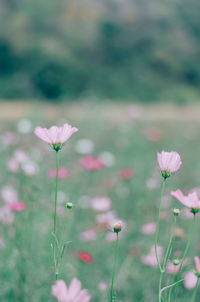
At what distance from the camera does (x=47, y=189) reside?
1.93 meters

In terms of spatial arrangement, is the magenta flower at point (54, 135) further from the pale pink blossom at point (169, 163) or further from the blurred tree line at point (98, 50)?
the blurred tree line at point (98, 50)

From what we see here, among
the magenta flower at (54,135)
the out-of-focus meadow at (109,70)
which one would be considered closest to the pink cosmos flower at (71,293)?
the magenta flower at (54,135)

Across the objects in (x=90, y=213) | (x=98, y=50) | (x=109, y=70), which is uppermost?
(x=98, y=50)

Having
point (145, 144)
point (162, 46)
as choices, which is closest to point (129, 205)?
point (145, 144)

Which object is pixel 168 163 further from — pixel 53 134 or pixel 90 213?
pixel 90 213

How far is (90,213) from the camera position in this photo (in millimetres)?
2000

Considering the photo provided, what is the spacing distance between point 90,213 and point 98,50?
6277 millimetres

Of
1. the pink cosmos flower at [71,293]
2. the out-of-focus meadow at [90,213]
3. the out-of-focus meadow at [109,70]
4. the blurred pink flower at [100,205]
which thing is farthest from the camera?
the out-of-focus meadow at [109,70]

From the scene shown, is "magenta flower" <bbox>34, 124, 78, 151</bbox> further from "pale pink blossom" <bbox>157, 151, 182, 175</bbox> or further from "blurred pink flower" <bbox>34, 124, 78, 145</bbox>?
"pale pink blossom" <bbox>157, 151, 182, 175</bbox>

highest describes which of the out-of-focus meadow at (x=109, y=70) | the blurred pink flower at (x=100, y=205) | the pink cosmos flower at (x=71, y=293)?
the out-of-focus meadow at (x=109, y=70)

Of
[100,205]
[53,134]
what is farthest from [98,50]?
[53,134]

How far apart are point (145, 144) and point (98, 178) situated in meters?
0.87

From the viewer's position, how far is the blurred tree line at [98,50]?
24.0ft

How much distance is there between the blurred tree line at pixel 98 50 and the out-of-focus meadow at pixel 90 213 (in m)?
3.95
